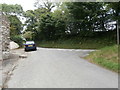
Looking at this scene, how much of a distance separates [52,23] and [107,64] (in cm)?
1720

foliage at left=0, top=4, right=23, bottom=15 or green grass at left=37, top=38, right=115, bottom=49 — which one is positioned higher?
foliage at left=0, top=4, right=23, bottom=15

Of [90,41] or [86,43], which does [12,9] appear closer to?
[86,43]

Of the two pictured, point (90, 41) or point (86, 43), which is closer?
point (86, 43)

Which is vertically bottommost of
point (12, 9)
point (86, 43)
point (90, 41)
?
point (86, 43)

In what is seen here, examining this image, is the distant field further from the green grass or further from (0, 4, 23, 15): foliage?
(0, 4, 23, 15): foliage

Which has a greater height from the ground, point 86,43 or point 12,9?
point 12,9

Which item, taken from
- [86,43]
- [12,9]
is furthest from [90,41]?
[12,9]

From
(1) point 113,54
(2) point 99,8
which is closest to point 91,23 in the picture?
(2) point 99,8

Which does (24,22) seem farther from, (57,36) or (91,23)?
(91,23)

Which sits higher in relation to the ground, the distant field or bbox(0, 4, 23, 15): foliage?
bbox(0, 4, 23, 15): foliage

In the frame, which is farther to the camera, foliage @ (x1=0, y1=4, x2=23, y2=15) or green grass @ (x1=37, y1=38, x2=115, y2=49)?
foliage @ (x1=0, y1=4, x2=23, y2=15)

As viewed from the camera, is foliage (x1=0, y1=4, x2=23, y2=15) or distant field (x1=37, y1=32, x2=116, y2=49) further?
foliage (x1=0, y1=4, x2=23, y2=15)

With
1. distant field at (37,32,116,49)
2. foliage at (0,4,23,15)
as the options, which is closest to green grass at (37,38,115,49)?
distant field at (37,32,116,49)

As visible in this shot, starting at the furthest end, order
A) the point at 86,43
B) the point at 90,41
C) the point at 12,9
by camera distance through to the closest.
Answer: the point at 12,9 → the point at 90,41 → the point at 86,43
